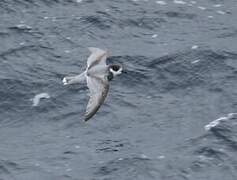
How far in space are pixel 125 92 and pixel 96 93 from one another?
2761mm

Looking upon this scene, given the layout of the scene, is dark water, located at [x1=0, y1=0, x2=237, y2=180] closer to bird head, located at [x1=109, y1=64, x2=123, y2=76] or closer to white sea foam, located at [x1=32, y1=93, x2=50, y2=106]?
white sea foam, located at [x1=32, y1=93, x2=50, y2=106]

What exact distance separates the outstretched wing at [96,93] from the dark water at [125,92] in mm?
1217

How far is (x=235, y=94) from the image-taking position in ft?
69.7

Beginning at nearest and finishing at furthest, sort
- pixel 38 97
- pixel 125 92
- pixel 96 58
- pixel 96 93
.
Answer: pixel 96 93 < pixel 96 58 < pixel 38 97 < pixel 125 92

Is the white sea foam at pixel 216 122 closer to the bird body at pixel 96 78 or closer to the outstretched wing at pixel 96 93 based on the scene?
the bird body at pixel 96 78

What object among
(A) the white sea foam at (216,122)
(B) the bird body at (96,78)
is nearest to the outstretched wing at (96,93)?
(B) the bird body at (96,78)

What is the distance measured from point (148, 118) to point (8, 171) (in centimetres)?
403

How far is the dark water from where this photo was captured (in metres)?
18.4

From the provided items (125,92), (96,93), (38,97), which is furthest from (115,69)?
(38,97)

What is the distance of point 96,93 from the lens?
18.8 meters

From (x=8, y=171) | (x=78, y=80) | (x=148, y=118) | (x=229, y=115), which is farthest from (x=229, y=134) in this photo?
(x=8, y=171)

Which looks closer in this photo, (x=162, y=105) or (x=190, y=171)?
(x=190, y=171)

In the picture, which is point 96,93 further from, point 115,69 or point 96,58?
point 96,58

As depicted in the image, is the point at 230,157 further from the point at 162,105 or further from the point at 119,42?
the point at 119,42
